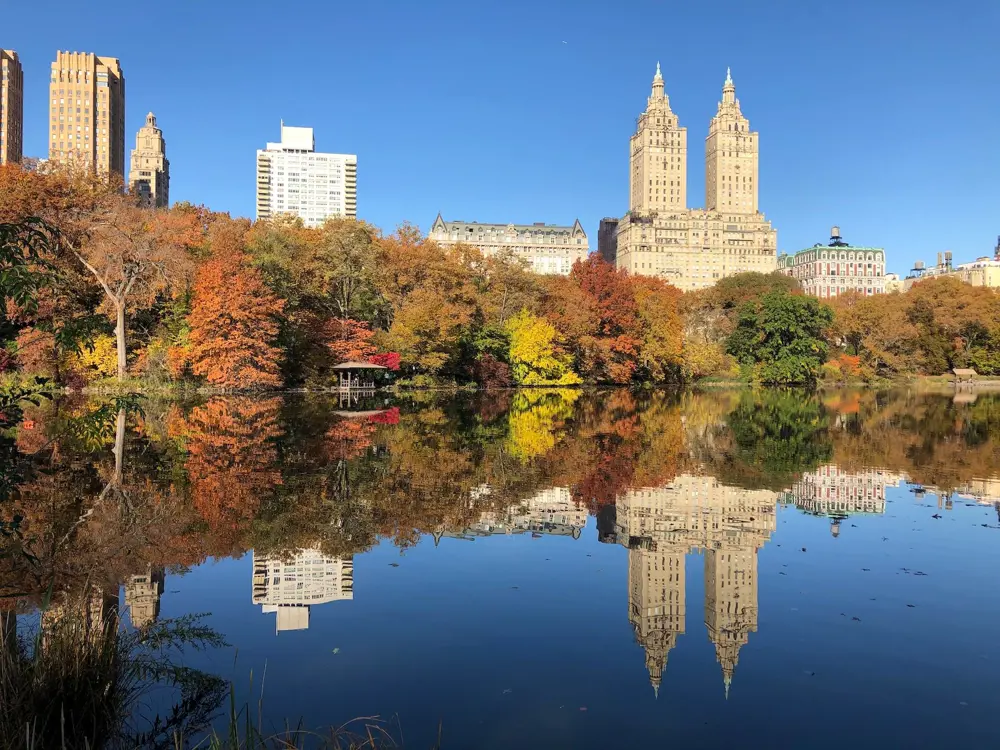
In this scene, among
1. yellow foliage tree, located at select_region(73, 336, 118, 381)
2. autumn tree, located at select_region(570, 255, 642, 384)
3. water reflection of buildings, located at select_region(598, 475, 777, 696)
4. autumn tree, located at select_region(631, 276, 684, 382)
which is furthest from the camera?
autumn tree, located at select_region(631, 276, 684, 382)

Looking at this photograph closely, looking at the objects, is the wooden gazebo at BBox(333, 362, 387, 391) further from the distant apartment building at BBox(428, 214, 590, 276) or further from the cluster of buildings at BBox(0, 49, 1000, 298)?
the distant apartment building at BBox(428, 214, 590, 276)

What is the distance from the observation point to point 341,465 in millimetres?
15234

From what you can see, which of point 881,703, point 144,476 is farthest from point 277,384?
point 881,703

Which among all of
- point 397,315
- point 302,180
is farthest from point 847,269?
point 397,315

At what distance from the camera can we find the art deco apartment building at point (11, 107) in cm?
11250

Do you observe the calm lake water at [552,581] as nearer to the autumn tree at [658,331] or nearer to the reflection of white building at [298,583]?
the reflection of white building at [298,583]

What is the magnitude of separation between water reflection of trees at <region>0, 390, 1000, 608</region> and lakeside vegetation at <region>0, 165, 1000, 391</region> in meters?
6.47

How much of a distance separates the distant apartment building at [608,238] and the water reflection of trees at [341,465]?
155m

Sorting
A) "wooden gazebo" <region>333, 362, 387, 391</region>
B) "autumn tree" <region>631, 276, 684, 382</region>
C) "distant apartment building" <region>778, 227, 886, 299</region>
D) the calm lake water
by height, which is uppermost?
"distant apartment building" <region>778, 227, 886, 299</region>

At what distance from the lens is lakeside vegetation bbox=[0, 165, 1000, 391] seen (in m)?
35.2

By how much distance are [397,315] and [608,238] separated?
507 feet

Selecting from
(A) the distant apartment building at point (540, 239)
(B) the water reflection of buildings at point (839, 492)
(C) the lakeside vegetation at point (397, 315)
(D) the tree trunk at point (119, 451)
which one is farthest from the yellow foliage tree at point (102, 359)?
(A) the distant apartment building at point (540, 239)

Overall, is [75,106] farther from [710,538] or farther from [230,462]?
[710,538]

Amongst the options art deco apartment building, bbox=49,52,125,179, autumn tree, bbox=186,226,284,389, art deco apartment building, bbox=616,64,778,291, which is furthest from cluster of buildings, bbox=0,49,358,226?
art deco apartment building, bbox=616,64,778,291
